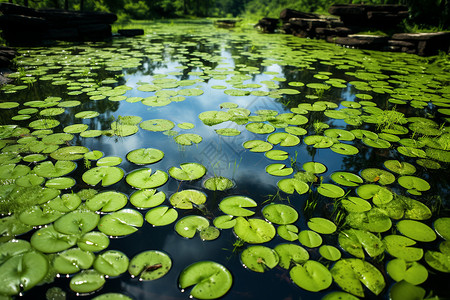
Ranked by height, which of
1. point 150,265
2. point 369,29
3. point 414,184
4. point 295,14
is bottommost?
point 150,265

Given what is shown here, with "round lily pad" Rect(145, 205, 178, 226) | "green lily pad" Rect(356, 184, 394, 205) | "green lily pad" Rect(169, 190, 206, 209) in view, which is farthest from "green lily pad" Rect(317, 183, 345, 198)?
"round lily pad" Rect(145, 205, 178, 226)

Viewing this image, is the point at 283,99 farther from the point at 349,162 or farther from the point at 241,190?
the point at 241,190

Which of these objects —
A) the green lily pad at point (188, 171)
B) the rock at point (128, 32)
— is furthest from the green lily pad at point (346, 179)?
the rock at point (128, 32)

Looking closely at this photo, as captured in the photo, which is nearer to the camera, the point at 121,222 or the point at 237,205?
the point at 121,222

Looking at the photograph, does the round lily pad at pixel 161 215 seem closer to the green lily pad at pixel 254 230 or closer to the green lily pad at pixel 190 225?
the green lily pad at pixel 190 225

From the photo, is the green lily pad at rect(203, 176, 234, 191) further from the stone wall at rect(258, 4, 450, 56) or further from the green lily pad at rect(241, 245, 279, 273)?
the stone wall at rect(258, 4, 450, 56)

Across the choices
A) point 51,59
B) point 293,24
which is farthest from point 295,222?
Answer: point 293,24

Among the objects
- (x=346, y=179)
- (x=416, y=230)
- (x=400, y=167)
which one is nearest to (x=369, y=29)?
(x=400, y=167)

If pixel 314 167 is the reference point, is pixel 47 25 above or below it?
above

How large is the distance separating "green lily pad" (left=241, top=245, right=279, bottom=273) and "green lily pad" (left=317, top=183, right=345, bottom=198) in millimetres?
549

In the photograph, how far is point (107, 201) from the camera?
127cm

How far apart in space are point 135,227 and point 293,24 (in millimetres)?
10644

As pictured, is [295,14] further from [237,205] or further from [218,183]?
[237,205]

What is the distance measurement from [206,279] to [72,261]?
1.83 ft
